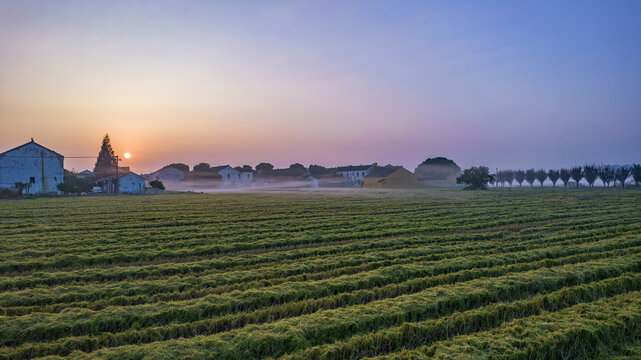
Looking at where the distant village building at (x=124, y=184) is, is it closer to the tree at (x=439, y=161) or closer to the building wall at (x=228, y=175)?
the building wall at (x=228, y=175)

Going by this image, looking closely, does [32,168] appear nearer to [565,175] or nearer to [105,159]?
[105,159]

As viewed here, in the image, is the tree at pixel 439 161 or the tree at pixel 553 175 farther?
the tree at pixel 439 161

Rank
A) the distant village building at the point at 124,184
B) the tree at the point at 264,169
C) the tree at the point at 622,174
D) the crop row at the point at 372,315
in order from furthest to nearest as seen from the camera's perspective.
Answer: the tree at the point at 264,169, the tree at the point at 622,174, the distant village building at the point at 124,184, the crop row at the point at 372,315

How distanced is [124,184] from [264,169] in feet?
236

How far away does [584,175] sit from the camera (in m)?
85.9

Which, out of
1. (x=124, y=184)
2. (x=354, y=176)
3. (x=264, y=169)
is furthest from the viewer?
(x=264, y=169)

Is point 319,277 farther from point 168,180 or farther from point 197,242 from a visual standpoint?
point 168,180

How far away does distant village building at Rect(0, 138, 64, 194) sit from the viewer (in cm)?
5200

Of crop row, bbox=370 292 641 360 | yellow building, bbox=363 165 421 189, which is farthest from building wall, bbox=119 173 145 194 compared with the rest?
crop row, bbox=370 292 641 360

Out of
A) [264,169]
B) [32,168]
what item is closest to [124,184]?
[32,168]

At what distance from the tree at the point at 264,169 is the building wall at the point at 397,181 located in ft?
154

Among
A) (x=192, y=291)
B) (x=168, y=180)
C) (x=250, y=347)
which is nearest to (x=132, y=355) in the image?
(x=250, y=347)

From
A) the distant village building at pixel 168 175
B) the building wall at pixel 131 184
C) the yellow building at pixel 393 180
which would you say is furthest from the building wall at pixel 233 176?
the yellow building at pixel 393 180

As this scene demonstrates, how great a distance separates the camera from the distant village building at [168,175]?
10775 cm
